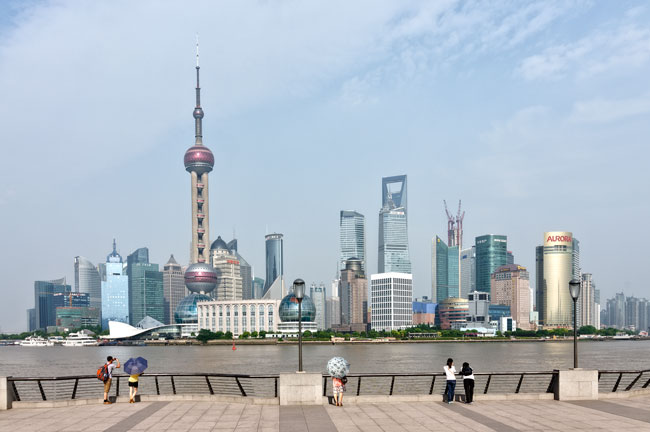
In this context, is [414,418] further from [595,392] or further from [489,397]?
[595,392]

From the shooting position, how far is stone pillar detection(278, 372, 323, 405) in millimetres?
24672

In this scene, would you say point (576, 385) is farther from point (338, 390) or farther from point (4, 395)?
point (4, 395)

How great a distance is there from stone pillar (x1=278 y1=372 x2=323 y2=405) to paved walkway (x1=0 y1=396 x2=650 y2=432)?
0.71 meters

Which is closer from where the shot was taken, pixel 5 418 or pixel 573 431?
pixel 573 431

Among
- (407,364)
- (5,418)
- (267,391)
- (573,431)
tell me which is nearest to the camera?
(573,431)

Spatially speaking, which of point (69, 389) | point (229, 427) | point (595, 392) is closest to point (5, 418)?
point (229, 427)

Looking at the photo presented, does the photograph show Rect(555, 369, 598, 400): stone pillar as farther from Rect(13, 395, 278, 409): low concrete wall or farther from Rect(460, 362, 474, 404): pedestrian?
Rect(13, 395, 278, 409): low concrete wall

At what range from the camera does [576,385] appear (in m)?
26.0

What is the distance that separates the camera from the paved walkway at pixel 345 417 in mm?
20250

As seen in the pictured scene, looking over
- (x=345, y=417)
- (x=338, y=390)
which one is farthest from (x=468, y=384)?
(x=345, y=417)

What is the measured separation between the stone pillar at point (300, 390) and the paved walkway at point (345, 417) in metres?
0.71

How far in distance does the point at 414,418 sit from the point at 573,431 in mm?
5221

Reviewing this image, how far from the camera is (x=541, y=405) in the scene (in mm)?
24656

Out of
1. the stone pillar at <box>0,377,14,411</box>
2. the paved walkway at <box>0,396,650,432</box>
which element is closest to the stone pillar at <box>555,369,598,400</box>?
the paved walkway at <box>0,396,650,432</box>
